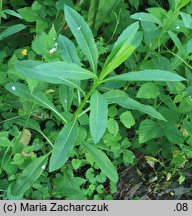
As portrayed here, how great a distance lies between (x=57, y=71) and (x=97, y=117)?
9.9 inches

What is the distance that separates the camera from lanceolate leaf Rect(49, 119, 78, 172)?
1.74 m

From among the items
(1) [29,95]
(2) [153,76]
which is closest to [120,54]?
(2) [153,76]

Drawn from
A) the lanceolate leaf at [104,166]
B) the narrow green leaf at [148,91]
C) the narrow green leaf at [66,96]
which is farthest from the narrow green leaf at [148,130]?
the narrow green leaf at [66,96]

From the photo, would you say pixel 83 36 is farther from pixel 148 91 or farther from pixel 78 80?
pixel 148 91

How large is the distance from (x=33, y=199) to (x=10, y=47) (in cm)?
93

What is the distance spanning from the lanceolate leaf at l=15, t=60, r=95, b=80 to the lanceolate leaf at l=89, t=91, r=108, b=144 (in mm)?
107

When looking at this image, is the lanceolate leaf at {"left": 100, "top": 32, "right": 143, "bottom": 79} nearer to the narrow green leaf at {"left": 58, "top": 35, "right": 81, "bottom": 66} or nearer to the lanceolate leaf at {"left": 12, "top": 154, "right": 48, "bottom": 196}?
the narrow green leaf at {"left": 58, "top": 35, "right": 81, "bottom": 66}

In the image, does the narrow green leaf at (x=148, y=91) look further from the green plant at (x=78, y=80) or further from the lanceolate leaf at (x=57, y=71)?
the lanceolate leaf at (x=57, y=71)

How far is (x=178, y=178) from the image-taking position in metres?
2.58

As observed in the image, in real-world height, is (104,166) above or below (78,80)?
below

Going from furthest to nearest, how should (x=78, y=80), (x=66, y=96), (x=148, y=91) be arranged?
(x=148, y=91)
(x=66, y=96)
(x=78, y=80)

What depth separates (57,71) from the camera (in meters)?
1.56

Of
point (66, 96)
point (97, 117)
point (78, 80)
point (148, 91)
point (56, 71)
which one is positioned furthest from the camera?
point (148, 91)

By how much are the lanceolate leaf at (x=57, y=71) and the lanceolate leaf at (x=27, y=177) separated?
465 millimetres
